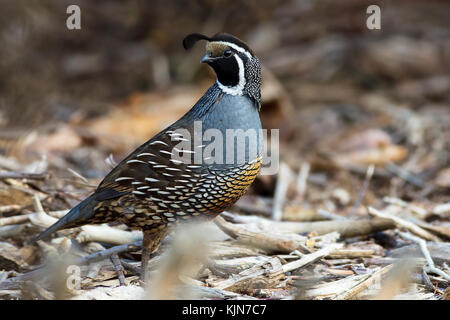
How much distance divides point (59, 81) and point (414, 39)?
6.19 metres

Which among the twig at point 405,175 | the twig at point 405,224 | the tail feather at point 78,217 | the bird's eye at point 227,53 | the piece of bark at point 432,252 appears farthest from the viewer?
the twig at point 405,175

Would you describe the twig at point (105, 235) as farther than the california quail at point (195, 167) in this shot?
Yes

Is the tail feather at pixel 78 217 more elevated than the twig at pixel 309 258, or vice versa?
the tail feather at pixel 78 217

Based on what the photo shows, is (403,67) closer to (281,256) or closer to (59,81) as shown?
(59,81)

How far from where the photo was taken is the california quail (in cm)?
430

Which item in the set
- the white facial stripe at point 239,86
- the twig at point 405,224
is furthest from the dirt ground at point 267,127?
the white facial stripe at point 239,86

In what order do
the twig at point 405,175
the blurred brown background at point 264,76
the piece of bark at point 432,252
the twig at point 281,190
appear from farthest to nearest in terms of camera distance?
the blurred brown background at point 264,76, the twig at point 405,175, the twig at point 281,190, the piece of bark at point 432,252

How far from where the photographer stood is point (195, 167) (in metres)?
4.30

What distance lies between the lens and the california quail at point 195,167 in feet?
14.1

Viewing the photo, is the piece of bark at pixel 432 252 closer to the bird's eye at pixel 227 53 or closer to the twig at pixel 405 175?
the bird's eye at pixel 227 53

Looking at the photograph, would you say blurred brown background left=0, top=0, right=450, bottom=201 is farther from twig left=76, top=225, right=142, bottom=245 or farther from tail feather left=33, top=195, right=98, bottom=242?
tail feather left=33, top=195, right=98, bottom=242

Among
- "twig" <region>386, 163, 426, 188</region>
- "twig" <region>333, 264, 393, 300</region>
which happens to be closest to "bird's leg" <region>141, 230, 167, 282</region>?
"twig" <region>333, 264, 393, 300</region>

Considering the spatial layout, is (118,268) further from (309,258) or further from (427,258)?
(427,258)
